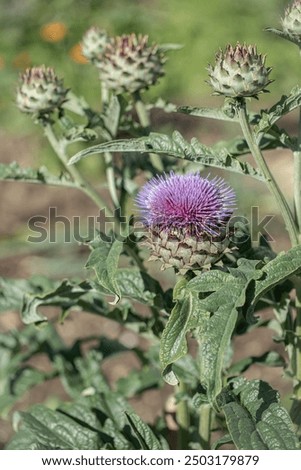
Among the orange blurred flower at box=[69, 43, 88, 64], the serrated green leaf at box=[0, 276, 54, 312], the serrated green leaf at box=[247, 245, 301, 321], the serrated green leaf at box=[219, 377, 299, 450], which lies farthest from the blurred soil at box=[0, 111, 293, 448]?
the serrated green leaf at box=[247, 245, 301, 321]

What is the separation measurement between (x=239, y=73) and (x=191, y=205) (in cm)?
32

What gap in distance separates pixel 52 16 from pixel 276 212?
8.66 ft

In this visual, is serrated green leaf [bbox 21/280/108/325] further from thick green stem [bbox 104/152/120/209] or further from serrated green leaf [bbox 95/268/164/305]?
thick green stem [bbox 104/152/120/209]

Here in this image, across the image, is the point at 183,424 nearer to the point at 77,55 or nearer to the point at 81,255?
the point at 81,255

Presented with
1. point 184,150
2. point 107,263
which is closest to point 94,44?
point 184,150

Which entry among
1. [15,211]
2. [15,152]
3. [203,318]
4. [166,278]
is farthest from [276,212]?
[203,318]

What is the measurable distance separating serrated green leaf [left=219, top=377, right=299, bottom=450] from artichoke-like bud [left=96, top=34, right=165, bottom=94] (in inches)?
39.1

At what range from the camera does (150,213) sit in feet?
6.18

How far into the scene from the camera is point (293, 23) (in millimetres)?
1835

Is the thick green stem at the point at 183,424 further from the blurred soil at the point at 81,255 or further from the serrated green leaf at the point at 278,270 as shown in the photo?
the blurred soil at the point at 81,255

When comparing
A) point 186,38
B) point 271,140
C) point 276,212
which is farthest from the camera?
point 186,38

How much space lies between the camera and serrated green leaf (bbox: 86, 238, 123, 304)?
1709mm
